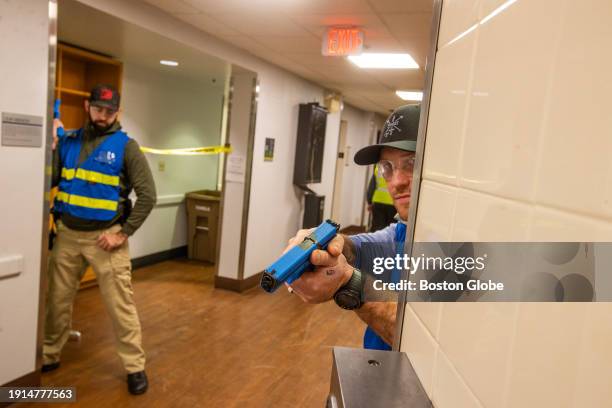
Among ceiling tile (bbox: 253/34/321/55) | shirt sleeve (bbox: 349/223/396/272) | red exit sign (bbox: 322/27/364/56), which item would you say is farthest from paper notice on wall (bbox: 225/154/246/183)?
shirt sleeve (bbox: 349/223/396/272)

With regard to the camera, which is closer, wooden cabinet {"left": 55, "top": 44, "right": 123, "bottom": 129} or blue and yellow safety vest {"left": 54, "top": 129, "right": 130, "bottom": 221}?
blue and yellow safety vest {"left": 54, "top": 129, "right": 130, "bottom": 221}

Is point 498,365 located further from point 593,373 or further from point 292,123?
point 292,123

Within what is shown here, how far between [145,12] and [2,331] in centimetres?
215

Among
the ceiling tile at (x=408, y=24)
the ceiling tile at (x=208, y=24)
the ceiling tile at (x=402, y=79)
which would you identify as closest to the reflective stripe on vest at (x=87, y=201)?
the ceiling tile at (x=208, y=24)

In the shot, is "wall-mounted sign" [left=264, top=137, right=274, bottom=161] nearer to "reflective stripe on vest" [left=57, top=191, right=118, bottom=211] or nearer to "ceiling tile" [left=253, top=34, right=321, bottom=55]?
"ceiling tile" [left=253, top=34, right=321, bottom=55]

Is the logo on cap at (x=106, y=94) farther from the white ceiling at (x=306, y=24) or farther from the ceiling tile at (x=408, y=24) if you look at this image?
the ceiling tile at (x=408, y=24)

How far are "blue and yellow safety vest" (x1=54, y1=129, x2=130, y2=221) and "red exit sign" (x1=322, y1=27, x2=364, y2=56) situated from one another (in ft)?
5.45

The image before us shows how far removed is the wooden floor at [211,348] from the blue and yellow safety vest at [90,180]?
104 cm

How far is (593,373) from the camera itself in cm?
33

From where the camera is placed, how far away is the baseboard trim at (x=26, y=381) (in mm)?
2396

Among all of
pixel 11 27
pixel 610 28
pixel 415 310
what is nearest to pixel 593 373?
pixel 610 28

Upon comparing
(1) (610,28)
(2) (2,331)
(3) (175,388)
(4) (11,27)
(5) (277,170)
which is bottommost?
(3) (175,388)

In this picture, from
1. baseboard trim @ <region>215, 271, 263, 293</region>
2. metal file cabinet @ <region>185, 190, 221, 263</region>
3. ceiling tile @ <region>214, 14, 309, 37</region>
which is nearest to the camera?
ceiling tile @ <region>214, 14, 309, 37</region>

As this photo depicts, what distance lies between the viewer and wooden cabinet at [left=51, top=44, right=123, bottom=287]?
4094 millimetres
